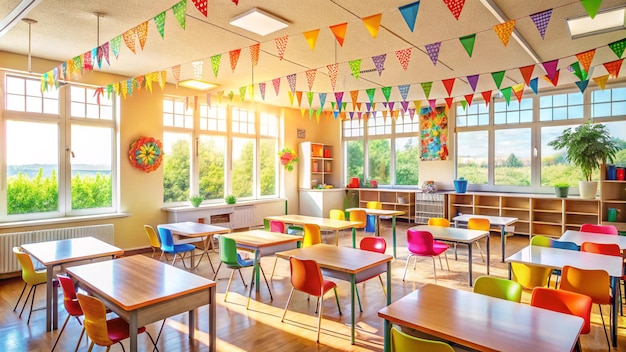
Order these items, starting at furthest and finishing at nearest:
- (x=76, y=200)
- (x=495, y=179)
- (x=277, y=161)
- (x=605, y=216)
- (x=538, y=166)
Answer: (x=277, y=161) → (x=495, y=179) → (x=538, y=166) → (x=605, y=216) → (x=76, y=200)

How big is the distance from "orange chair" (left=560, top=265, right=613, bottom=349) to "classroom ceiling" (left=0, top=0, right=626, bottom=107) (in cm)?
253

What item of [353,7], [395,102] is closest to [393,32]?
[353,7]

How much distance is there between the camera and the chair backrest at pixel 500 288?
2596mm

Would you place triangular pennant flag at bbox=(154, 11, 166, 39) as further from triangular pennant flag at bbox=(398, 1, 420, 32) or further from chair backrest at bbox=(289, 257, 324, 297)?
chair backrest at bbox=(289, 257, 324, 297)

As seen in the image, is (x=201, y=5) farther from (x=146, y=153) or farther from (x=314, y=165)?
(x=314, y=165)

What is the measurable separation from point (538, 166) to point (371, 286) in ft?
19.7

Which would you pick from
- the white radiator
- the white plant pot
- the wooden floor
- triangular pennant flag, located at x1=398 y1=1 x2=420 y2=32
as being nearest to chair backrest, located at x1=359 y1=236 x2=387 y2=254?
the wooden floor

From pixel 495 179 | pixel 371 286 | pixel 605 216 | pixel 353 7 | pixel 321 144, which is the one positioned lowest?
pixel 371 286

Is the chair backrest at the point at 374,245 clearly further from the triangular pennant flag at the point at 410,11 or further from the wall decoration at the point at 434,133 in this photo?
the wall decoration at the point at 434,133

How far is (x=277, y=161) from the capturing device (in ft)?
33.6

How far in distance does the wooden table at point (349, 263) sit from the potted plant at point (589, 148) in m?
5.88

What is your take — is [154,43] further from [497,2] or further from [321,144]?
[321,144]

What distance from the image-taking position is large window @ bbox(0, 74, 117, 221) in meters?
5.79

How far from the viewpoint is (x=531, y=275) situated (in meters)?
3.52
